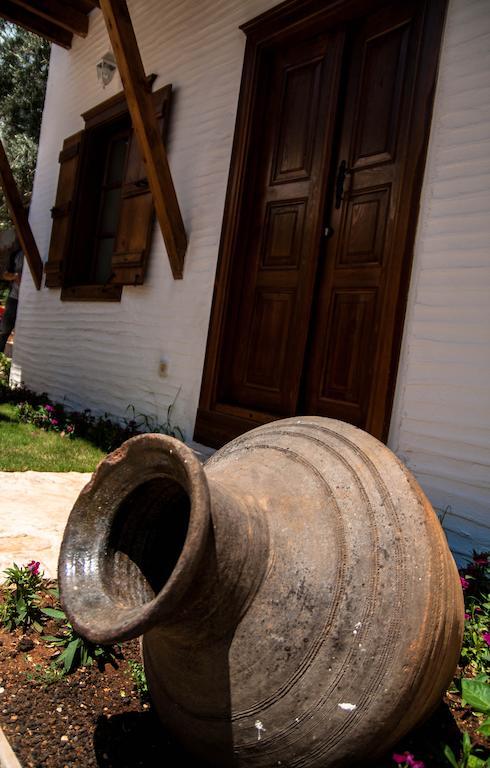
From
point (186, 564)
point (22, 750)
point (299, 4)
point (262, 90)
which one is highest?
point (299, 4)

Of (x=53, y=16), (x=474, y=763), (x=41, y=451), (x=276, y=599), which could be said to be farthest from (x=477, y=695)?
(x=53, y=16)

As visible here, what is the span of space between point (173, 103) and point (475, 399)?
3890 mm

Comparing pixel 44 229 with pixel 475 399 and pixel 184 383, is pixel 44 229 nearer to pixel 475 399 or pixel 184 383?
pixel 184 383

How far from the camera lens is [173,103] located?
5.48 meters

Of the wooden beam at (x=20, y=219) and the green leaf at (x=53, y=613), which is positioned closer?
the green leaf at (x=53, y=613)

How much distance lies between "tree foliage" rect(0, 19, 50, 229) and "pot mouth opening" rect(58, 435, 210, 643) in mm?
13958

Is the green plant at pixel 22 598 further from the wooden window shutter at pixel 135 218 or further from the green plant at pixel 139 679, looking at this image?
the wooden window shutter at pixel 135 218

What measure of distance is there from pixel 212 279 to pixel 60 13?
176 inches

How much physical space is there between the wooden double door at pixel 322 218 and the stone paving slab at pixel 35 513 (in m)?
1.13

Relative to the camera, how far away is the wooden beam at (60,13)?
22.7 feet

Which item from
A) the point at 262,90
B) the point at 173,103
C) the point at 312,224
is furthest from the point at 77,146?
the point at 312,224

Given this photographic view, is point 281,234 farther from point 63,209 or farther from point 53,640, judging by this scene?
point 63,209

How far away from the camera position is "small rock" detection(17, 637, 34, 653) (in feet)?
6.79

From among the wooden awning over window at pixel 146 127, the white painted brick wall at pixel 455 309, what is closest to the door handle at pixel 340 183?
the white painted brick wall at pixel 455 309
